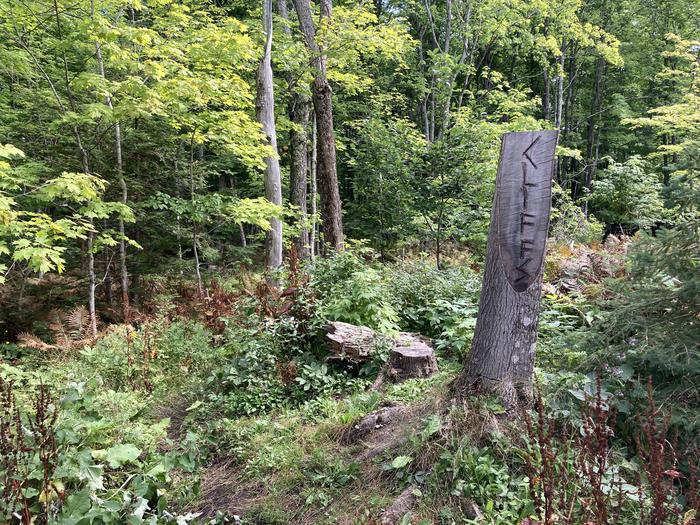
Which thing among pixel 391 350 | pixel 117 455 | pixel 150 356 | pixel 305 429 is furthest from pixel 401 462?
pixel 150 356

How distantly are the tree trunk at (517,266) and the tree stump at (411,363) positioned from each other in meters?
1.22

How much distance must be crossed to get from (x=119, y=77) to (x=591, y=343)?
921 cm

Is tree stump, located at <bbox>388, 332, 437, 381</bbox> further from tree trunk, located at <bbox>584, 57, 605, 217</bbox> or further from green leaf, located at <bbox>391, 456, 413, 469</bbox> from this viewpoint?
tree trunk, located at <bbox>584, 57, 605, 217</bbox>

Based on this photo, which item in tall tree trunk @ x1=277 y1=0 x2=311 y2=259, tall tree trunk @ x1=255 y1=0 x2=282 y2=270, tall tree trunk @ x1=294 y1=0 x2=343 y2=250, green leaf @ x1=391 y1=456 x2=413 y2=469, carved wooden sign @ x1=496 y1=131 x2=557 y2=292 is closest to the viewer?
green leaf @ x1=391 y1=456 x2=413 y2=469

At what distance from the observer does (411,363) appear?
444cm

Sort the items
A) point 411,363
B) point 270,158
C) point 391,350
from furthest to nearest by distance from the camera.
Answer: point 270,158 < point 391,350 < point 411,363

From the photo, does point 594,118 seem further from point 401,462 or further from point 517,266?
point 401,462

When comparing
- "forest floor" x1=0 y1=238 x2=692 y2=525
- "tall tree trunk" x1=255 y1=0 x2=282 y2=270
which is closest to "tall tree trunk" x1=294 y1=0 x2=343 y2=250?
"tall tree trunk" x1=255 y1=0 x2=282 y2=270

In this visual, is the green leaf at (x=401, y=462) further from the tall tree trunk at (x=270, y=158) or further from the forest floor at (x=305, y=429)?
the tall tree trunk at (x=270, y=158)

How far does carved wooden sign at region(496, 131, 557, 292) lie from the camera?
3.15 meters

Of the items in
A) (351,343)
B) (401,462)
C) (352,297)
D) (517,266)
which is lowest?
(401,462)

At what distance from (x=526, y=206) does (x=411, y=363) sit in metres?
2.04

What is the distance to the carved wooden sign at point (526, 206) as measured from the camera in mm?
3146

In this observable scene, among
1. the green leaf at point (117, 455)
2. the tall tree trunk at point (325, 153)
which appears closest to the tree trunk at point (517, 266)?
the green leaf at point (117, 455)
